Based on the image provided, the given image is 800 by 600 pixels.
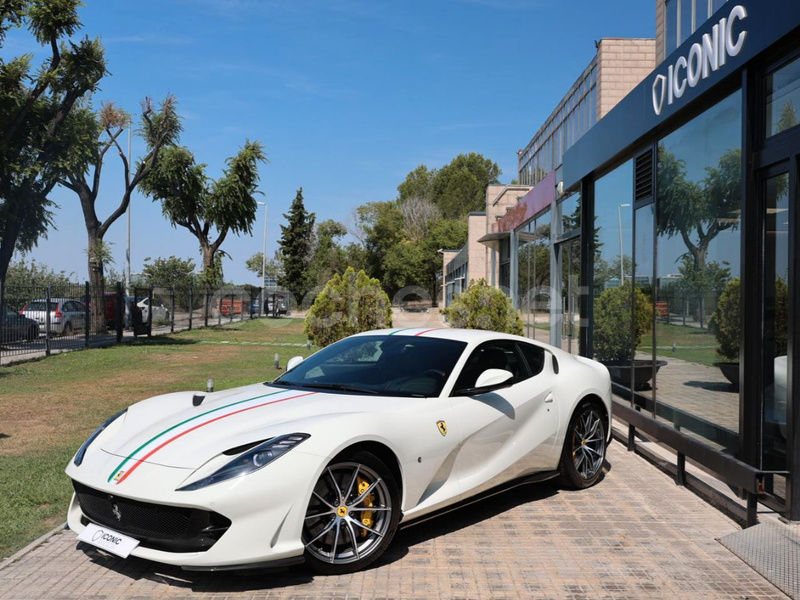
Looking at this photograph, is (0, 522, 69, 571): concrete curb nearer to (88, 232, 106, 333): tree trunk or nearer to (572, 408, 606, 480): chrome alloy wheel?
(572, 408, 606, 480): chrome alloy wheel

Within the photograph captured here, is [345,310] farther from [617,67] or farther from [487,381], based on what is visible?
[487,381]

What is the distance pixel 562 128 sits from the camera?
72.2 ft

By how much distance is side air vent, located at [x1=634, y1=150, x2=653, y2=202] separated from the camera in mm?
8562

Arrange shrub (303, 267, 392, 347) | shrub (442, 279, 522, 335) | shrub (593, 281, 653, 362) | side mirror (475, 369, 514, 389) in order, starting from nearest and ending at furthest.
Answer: side mirror (475, 369, 514, 389)
shrub (593, 281, 653, 362)
shrub (303, 267, 392, 347)
shrub (442, 279, 522, 335)

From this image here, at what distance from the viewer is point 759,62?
18.5 ft

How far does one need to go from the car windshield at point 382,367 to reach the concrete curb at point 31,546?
1.84 metres

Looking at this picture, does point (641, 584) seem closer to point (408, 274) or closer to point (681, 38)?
point (681, 38)

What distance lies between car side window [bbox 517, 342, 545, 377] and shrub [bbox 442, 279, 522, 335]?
1005 centimetres

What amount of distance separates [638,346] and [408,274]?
59705mm

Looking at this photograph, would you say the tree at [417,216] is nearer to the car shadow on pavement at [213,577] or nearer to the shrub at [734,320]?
the shrub at [734,320]

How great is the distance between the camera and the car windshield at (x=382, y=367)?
5.18 meters

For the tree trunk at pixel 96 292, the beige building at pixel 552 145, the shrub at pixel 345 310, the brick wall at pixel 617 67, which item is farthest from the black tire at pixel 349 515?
the tree trunk at pixel 96 292

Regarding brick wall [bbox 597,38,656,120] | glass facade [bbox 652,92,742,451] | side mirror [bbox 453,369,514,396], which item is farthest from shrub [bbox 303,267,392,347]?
side mirror [bbox 453,369,514,396]

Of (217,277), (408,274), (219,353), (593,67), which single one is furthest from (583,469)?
(408,274)
